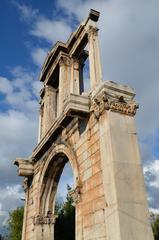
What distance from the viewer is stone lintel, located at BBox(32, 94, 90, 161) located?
23.8ft

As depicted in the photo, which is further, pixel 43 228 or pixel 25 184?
pixel 25 184

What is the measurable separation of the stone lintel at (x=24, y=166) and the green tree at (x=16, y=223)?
1128 cm

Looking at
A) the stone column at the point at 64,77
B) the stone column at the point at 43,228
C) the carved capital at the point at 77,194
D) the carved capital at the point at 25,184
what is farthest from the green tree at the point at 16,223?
the carved capital at the point at 77,194

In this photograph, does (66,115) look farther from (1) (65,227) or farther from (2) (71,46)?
(1) (65,227)

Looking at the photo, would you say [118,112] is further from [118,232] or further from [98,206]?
[118,232]

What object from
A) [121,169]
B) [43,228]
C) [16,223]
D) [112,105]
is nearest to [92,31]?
[112,105]

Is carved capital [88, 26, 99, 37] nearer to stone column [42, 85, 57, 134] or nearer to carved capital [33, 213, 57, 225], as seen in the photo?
stone column [42, 85, 57, 134]

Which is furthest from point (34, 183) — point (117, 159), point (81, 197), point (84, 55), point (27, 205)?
point (117, 159)

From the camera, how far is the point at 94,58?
8.75 meters

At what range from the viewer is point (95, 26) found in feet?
31.4

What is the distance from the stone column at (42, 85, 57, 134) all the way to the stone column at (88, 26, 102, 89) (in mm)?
3776

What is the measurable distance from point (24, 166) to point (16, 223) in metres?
12.0

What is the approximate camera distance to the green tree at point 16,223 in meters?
21.1

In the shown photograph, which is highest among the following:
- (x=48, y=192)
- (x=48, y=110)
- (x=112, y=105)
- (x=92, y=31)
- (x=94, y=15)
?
(x=94, y=15)
